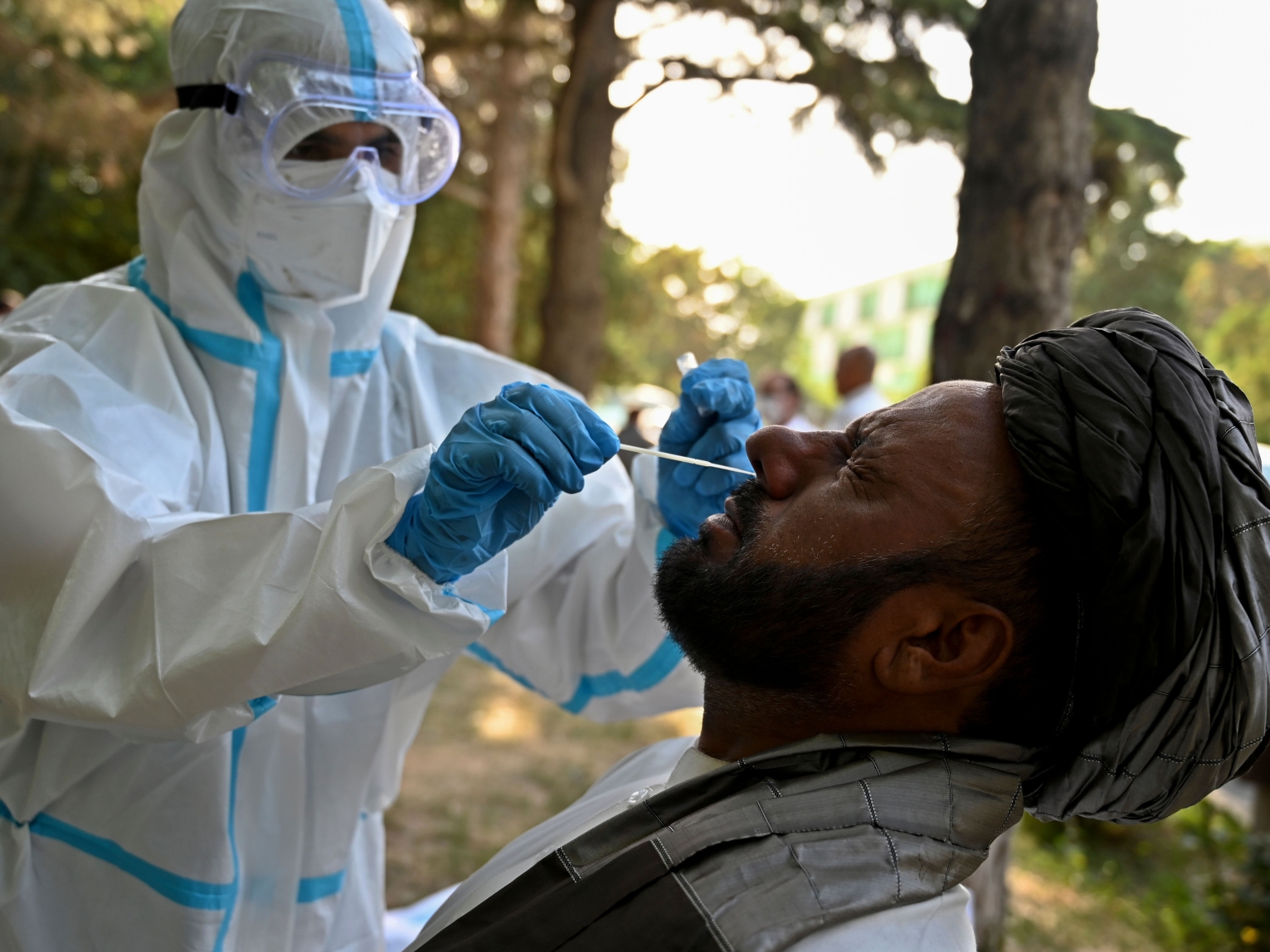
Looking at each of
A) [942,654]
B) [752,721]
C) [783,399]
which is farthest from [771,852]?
[783,399]

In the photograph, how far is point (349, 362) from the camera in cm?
213

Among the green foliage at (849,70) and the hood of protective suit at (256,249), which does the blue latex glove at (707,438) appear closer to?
the hood of protective suit at (256,249)

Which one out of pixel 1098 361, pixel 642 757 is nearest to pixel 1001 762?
pixel 1098 361

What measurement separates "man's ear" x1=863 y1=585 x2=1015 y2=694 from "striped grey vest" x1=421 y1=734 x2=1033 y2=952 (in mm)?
95

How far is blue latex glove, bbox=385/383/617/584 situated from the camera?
148 cm

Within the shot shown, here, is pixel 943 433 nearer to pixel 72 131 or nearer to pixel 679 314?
pixel 72 131

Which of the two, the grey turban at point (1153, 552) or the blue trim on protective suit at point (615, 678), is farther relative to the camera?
the blue trim on protective suit at point (615, 678)

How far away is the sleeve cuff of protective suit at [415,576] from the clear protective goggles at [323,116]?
77cm

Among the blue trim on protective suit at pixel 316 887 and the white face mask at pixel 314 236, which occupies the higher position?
the white face mask at pixel 314 236

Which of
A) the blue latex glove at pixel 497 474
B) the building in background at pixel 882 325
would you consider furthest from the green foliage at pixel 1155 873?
the building in background at pixel 882 325

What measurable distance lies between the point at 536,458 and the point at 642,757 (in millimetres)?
788

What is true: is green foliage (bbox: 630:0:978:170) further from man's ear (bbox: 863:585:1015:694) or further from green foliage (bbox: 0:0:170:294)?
man's ear (bbox: 863:585:1015:694)

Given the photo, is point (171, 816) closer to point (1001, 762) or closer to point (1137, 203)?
point (1001, 762)

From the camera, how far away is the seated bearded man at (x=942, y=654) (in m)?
1.25
